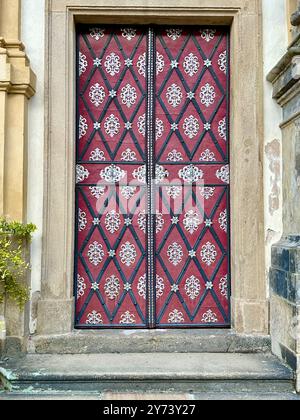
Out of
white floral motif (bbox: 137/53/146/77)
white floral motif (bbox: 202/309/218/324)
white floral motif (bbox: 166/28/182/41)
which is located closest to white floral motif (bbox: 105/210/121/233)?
white floral motif (bbox: 202/309/218/324)

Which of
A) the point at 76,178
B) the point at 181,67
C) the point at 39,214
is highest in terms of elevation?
the point at 181,67

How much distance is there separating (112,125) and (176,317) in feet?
7.19

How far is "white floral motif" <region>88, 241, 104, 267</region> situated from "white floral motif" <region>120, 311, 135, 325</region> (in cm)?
62

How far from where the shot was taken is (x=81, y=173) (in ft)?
17.5

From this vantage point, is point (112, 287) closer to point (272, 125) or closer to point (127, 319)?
point (127, 319)

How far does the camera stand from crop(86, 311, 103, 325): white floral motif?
5.23 m

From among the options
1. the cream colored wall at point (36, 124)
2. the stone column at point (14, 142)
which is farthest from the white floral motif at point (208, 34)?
the stone column at point (14, 142)

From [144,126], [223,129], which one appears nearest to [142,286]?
[144,126]

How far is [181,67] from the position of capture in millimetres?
5391

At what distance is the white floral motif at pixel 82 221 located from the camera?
209 inches
